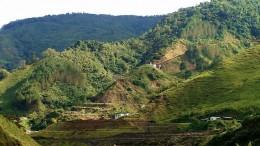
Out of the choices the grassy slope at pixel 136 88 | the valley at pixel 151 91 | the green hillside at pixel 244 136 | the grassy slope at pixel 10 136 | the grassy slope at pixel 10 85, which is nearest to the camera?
the green hillside at pixel 244 136

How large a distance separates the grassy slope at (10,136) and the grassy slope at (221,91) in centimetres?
2998

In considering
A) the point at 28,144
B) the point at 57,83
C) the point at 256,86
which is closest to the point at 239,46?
the point at 57,83

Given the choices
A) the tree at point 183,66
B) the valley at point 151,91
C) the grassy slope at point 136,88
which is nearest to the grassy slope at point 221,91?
the valley at point 151,91

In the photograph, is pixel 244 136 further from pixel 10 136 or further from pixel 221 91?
pixel 221 91

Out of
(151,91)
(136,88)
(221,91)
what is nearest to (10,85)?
(136,88)

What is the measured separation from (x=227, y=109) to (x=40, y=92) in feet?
263

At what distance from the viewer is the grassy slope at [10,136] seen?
6272cm

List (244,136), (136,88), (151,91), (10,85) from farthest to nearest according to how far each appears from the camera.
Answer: (10,85)
(151,91)
(136,88)
(244,136)

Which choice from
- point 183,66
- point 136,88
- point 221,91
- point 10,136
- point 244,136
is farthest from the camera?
point 183,66

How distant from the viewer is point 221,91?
95062 millimetres

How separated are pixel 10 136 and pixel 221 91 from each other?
44197mm

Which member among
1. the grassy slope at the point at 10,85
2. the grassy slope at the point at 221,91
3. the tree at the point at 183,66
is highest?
the grassy slope at the point at 221,91

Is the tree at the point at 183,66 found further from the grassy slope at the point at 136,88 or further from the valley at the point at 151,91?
the grassy slope at the point at 136,88

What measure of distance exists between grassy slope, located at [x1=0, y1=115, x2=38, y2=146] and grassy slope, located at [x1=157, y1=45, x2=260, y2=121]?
30.0m
